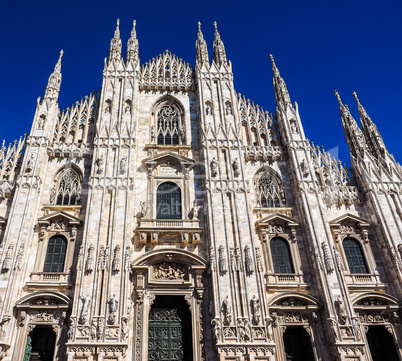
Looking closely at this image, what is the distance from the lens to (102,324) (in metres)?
15.1

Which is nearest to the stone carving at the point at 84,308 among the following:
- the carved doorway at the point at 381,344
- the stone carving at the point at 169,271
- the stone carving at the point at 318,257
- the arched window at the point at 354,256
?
the stone carving at the point at 169,271

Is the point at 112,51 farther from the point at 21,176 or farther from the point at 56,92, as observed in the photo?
the point at 21,176

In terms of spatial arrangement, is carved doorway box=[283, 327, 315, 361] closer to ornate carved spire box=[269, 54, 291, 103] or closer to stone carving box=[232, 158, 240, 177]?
stone carving box=[232, 158, 240, 177]

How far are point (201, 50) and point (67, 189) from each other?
13576 millimetres

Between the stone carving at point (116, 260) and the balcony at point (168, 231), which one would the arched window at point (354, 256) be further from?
the stone carving at point (116, 260)

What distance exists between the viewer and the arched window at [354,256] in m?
18.2

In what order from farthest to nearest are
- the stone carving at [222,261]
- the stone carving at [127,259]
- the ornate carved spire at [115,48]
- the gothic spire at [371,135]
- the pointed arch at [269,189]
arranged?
the ornate carved spire at [115,48] → the gothic spire at [371,135] → the pointed arch at [269,189] → the stone carving at [222,261] → the stone carving at [127,259]

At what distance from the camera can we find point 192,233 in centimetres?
1789

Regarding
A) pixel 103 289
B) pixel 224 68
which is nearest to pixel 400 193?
pixel 224 68

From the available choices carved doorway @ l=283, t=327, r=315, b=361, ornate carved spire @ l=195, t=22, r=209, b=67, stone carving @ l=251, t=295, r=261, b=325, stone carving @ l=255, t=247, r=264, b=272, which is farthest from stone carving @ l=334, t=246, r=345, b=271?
ornate carved spire @ l=195, t=22, r=209, b=67

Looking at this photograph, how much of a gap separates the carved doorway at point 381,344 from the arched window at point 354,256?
2.82m

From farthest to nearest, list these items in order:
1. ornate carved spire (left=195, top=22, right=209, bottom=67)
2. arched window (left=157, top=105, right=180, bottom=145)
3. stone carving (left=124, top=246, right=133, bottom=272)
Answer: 1. ornate carved spire (left=195, top=22, right=209, bottom=67)
2. arched window (left=157, top=105, right=180, bottom=145)
3. stone carving (left=124, top=246, right=133, bottom=272)

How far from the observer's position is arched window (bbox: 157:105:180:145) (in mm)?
22109

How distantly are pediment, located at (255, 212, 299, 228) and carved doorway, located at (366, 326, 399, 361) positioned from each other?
6.04 meters
